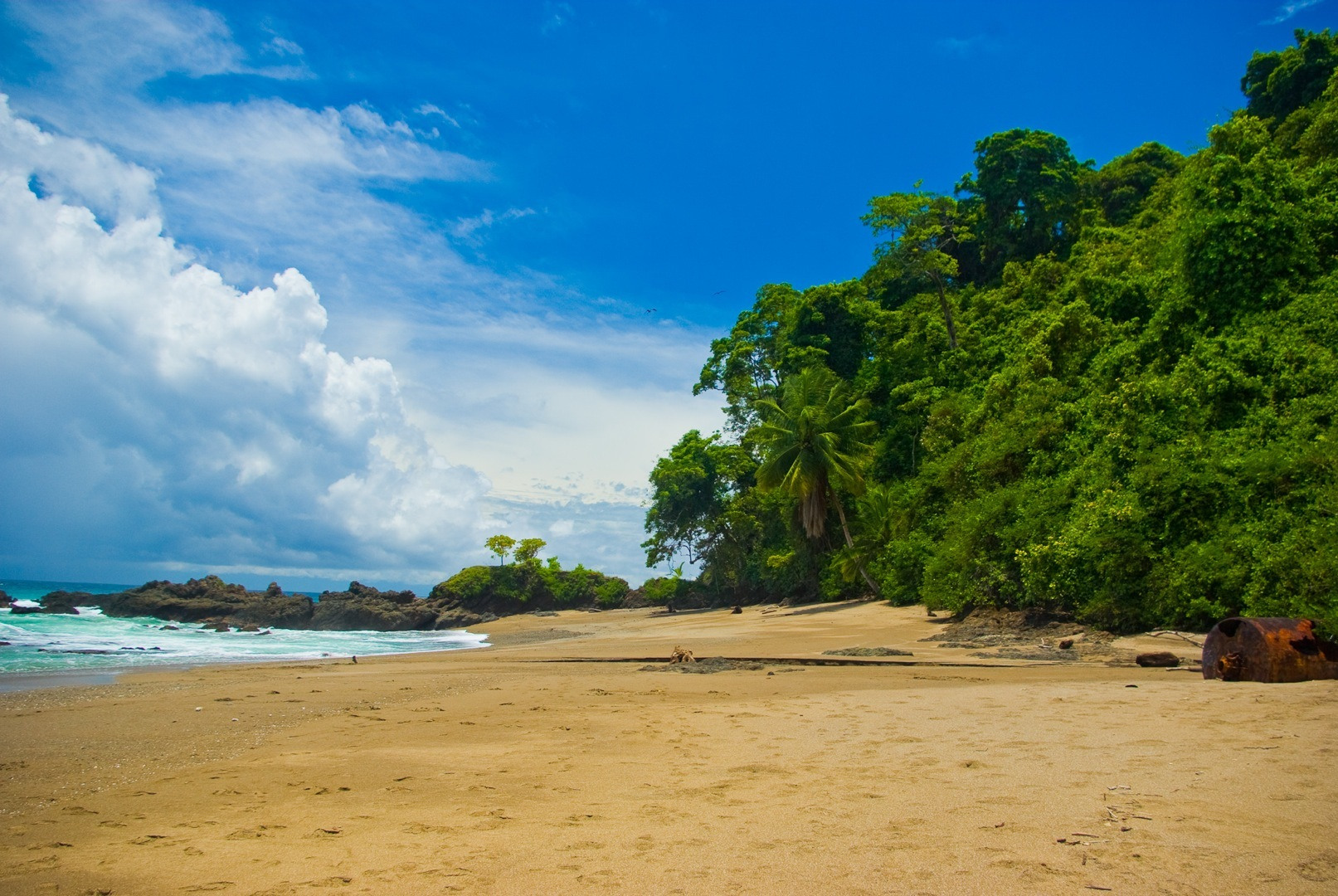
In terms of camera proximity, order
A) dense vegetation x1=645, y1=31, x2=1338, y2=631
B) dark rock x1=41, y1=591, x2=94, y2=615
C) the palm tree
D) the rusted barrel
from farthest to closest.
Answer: dark rock x1=41, y1=591, x2=94, y2=615 → the palm tree → dense vegetation x1=645, y1=31, x2=1338, y2=631 → the rusted barrel

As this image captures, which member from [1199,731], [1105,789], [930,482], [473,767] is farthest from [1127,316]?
[473,767]

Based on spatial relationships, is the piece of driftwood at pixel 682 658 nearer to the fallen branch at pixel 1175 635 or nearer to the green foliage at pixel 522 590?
the fallen branch at pixel 1175 635

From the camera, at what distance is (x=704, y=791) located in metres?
4.24

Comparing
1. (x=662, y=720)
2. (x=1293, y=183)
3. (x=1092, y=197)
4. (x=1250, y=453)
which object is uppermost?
(x=1092, y=197)

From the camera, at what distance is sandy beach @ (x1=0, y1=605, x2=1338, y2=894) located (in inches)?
116

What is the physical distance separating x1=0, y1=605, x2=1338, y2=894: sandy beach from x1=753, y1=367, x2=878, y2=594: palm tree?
62.1ft

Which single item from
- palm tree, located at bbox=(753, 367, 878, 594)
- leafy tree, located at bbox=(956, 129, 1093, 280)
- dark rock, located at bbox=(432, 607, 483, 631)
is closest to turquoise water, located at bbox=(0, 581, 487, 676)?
dark rock, located at bbox=(432, 607, 483, 631)

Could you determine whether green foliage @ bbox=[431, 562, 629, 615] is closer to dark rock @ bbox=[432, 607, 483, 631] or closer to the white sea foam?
dark rock @ bbox=[432, 607, 483, 631]

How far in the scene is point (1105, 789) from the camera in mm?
3750

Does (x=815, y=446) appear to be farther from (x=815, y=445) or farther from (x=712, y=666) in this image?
(x=712, y=666)

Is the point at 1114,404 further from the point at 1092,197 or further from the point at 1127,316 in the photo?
the point at 1092,197

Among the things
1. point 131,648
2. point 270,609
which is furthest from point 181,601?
point 131,648

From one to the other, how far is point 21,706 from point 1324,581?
49.9 feet

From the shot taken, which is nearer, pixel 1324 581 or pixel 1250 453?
pixel 1324 581
